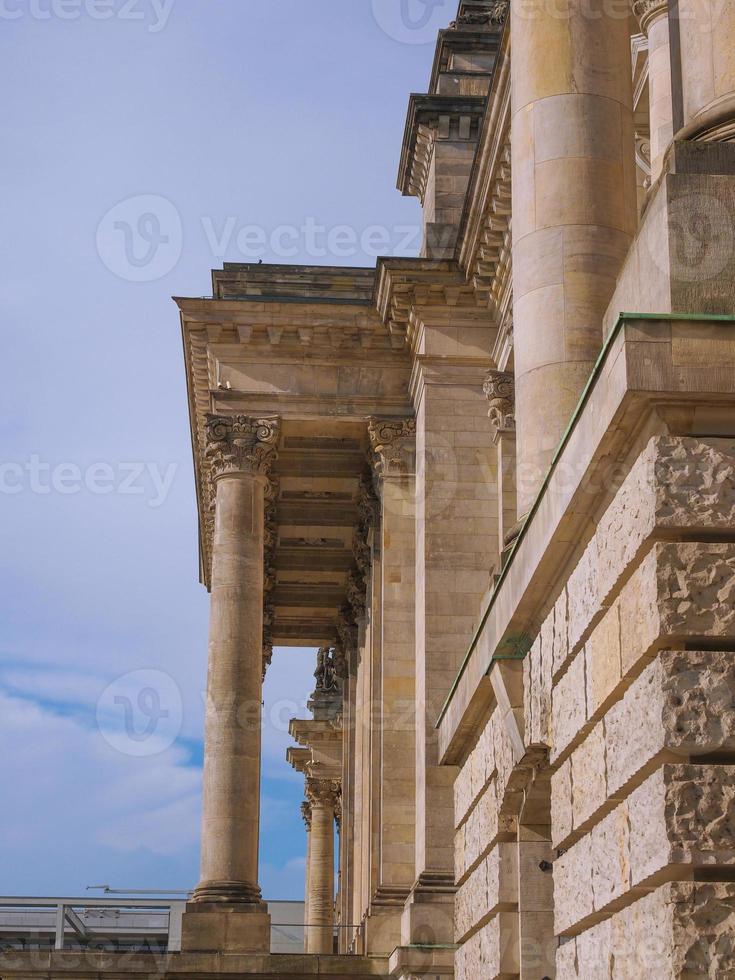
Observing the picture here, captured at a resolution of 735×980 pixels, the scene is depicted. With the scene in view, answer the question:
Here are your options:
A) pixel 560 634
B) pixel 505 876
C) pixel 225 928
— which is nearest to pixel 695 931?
pixel 560 634

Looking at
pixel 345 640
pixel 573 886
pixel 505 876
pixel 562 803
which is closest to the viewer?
pixel 573 886

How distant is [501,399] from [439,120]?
9.71 meters

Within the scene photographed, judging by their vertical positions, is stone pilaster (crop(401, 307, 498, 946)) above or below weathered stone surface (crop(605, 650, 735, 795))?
above

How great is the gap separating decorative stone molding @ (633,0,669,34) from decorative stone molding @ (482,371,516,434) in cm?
1755

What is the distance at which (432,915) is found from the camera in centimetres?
3441

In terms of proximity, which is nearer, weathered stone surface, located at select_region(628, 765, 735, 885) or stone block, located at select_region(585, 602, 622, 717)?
weathered stone surface, located at select_region(628, 765, 735, 885)

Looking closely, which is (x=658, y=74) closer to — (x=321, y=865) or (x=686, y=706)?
(x=686, y=706)

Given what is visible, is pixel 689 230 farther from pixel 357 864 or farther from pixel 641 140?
pixel 357 864

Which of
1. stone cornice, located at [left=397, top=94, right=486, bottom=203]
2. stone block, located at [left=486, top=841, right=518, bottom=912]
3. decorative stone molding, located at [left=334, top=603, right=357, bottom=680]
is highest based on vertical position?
stone cornice, located at [left=397, top=94, right=486, bottom=203]

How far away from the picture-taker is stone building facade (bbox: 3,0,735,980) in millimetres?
10711

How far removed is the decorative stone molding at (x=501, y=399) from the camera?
37812 mm

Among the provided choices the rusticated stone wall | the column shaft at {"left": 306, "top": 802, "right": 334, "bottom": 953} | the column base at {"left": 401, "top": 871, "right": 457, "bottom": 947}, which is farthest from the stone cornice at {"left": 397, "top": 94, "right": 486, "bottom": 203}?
the column shaft at {"left": 306, "top": 802, "right": 334, "bottom": 953}

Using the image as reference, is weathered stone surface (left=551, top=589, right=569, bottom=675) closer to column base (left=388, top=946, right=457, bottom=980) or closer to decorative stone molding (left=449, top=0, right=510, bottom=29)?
column base (left=388, top=946, right=457, bottom=980)

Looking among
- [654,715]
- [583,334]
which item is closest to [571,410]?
[583,334]
